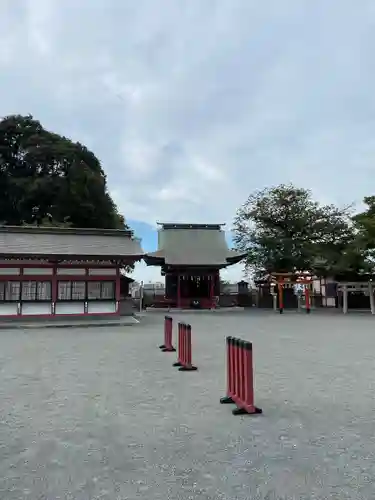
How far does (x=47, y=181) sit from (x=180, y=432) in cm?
3515

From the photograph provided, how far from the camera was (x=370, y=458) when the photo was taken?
13.5ft

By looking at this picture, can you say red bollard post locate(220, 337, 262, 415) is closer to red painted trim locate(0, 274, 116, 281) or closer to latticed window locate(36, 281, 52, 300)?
red painted trim locate(0, 274, 116, 281)

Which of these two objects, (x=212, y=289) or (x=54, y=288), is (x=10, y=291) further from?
(x=212, y=289)

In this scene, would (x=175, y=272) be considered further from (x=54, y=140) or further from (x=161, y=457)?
(x=161, y=457)

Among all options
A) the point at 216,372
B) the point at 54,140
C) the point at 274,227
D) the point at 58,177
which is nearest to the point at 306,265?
the point at 274,227

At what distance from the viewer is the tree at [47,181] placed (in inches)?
1471

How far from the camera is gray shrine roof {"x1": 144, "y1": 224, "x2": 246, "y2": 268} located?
→ 34875 millimetres

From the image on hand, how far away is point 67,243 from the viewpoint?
23.3m

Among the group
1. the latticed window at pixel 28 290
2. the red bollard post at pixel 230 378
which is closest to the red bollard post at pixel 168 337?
the red bollard post at pixel 230 378

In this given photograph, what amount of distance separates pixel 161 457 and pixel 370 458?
189 centimetres

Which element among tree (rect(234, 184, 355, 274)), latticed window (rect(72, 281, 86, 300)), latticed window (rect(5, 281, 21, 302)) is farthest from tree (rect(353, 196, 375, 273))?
latticed window (rect(5, 281, 21, 302))

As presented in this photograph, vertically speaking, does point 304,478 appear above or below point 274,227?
below

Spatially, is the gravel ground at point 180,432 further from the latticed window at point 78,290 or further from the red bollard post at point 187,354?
the latticed window at point 78,290

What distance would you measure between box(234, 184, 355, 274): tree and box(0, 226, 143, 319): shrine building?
15.0 metres
